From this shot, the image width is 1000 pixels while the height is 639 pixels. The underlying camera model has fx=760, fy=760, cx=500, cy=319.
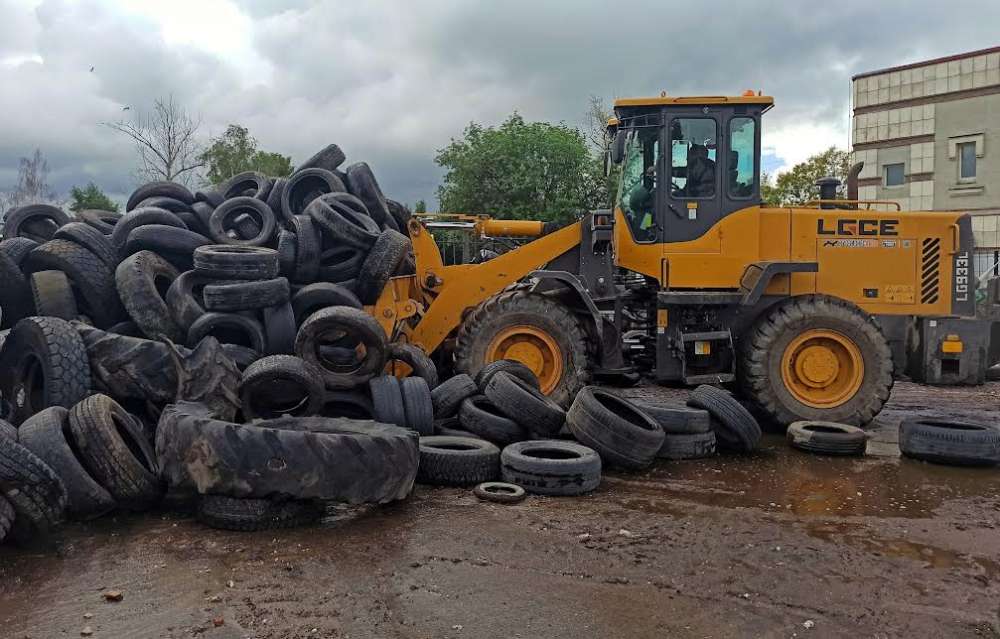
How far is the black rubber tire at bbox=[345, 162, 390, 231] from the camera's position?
32.6ft

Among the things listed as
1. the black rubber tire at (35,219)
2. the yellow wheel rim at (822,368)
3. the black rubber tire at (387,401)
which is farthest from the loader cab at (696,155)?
the black rubber tire at (35,219)

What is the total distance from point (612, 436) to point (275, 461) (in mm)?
2948

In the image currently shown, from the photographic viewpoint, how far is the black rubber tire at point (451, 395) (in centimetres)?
718

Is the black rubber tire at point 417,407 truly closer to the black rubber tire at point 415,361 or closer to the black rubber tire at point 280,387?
the black rubber tire at point 280,387

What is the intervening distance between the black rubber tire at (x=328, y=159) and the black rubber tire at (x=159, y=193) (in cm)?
162

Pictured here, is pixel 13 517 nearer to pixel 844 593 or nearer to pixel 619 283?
pixel 844 593

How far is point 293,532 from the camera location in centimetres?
488

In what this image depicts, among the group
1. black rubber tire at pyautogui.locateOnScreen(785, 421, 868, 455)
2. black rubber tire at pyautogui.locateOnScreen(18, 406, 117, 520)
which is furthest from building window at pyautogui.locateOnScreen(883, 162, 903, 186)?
black rubber tire at pyautogui.locateOnScreen(18, 406, 117, 520)

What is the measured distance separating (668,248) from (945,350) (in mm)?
3960

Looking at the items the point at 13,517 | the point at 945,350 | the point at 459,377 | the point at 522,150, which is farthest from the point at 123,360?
the point at 522,150

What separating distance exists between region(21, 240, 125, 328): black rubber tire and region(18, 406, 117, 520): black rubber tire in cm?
298

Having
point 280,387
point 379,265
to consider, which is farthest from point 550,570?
point 379,265

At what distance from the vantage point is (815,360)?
334 inches

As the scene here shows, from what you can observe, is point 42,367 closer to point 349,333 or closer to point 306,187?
point 349,333
